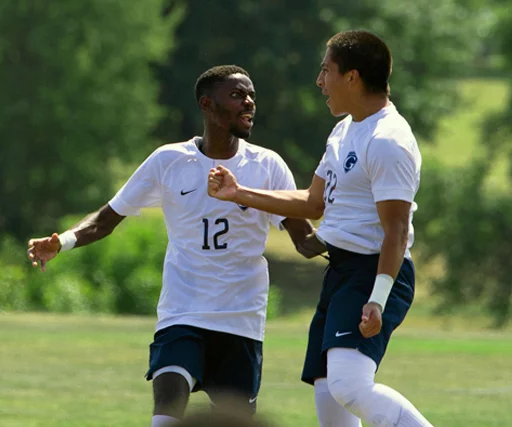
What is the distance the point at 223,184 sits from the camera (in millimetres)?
5750

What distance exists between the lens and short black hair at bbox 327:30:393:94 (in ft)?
18.6

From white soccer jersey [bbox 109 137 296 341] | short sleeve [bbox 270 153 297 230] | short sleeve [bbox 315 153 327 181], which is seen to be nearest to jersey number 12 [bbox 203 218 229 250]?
white soccer jersey [bbox 109 137 296 341]

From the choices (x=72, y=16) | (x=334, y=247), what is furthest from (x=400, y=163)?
(x=72, y=16)

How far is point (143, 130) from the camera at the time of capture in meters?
42.7

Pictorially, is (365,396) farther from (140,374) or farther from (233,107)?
(140,374)

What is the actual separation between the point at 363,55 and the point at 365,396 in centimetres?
146

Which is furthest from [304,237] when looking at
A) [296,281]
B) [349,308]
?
[296,281]

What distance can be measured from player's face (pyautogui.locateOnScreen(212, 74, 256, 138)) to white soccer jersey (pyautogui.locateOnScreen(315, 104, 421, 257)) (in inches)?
21.9

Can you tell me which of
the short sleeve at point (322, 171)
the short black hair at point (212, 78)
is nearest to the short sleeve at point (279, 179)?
the short sleeve at point (322, 171)

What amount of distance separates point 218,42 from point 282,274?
8923 millimetres

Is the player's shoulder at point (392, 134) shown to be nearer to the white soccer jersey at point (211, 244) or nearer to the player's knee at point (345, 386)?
the white soccer jersey at point (211, 244)

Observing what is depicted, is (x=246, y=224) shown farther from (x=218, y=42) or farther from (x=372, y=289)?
(x=218, y=42)

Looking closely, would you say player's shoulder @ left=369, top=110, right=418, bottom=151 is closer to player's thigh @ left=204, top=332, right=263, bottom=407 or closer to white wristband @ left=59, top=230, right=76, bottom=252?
player's thigh @ left=204, top=332, right=263, bottom=407

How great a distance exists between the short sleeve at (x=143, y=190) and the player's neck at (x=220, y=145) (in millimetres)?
257
